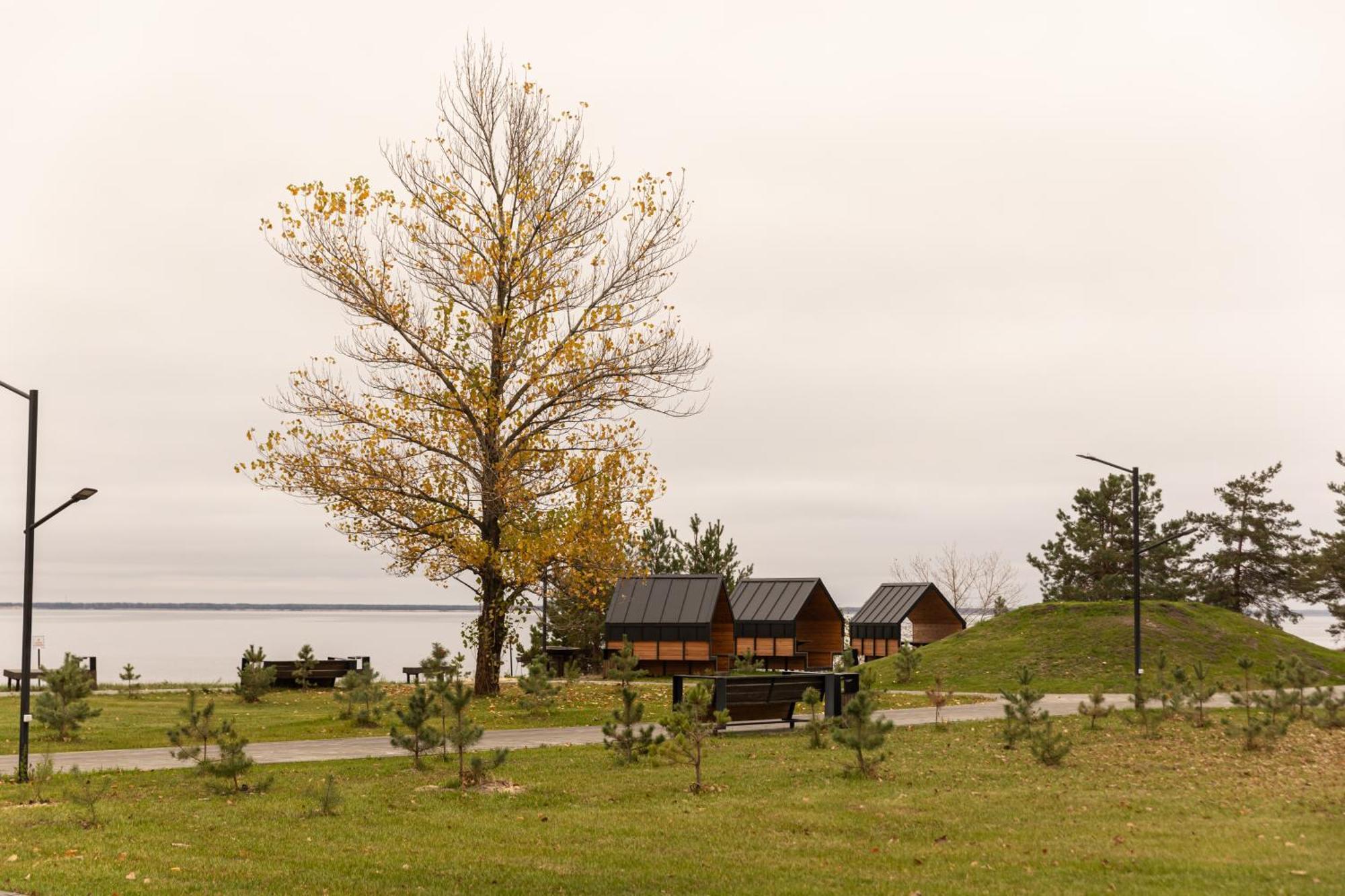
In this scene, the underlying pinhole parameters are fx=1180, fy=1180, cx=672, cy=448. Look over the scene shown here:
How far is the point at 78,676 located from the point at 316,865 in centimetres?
1530

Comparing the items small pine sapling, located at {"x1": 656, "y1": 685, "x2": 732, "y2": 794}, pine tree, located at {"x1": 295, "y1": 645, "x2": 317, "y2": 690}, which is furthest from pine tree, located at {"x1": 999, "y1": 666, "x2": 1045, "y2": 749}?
pine tree, located at {"x1": 295, "y1": 645, "x2": 317, "y2": 690}

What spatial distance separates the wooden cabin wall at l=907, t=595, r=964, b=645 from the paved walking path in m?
29.1

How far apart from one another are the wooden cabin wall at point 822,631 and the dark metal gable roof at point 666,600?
25.7 feet

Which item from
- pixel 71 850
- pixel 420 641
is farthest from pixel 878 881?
pixel 420 641

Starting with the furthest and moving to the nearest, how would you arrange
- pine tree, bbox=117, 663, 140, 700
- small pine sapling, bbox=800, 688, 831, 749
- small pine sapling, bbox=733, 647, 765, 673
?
pine tree, bbox=117, 663, 140, 700 < small pine sapling, bbox=733, 647, 765, 673 < small pine sapling, bbox=800, 688, 831, 749

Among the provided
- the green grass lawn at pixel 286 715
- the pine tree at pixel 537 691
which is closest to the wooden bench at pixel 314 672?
the green grass lawn at pixel 286 715

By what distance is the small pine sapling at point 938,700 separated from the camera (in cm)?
2278

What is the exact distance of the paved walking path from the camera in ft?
58.5

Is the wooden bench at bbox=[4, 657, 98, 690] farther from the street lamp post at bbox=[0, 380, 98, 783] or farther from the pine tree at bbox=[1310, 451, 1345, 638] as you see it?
the pine tree at bbox=[1310, 451, 1345, 638]

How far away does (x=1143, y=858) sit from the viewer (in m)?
10.5

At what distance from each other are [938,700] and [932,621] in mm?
33801

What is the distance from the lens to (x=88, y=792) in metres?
12.7

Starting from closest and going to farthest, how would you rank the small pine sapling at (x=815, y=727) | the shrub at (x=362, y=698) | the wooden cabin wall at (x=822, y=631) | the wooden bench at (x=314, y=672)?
1. the small pine sapling at (x=815, y=727)
2. the shrub at (x=362, y=698)
3. the wooden bench at (x=314, y=672)
4. the wooden cabin wall at (x=822, y=631)

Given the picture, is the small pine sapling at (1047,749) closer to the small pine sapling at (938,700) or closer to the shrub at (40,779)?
the small pine sapling at (938,700)
